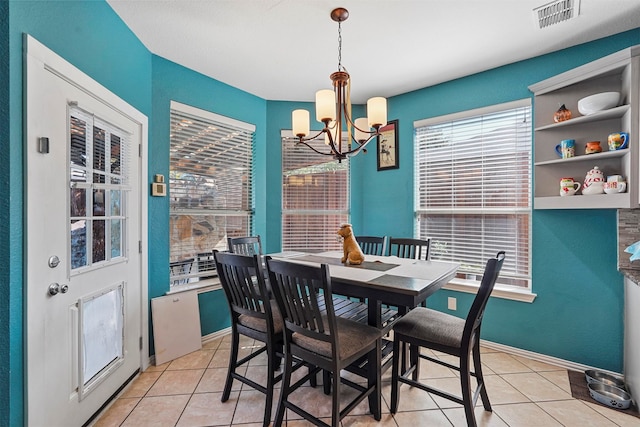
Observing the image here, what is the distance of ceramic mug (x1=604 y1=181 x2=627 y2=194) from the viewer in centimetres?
198

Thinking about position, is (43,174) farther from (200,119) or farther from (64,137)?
(200,119)

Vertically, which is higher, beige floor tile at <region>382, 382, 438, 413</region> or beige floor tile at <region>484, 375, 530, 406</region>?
beige floor tile at <region>382, 382, 438, 413</region>

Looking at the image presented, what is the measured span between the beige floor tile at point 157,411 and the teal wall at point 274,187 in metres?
0.65

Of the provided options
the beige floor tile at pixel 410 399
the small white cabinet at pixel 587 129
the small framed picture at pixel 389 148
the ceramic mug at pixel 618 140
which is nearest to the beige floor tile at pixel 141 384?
the beige floor tile at pixel 410 399

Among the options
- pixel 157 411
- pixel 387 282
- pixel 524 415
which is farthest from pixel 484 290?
pixel 157 411

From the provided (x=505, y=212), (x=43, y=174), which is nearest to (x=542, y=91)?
(x=505, y=212)

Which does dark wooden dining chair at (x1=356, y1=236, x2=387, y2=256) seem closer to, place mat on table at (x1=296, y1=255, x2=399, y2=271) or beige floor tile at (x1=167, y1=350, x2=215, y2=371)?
place mat on table at (x1=296, y1=255, x2=399, y2=271)

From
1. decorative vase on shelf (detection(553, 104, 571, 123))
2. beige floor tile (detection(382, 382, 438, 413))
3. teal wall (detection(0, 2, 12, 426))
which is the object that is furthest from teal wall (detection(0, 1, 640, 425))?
beige floor tile (detection(382, 382, 438, 413))

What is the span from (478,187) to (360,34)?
1.84 metres

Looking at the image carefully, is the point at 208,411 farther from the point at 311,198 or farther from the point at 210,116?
the point at 210,116

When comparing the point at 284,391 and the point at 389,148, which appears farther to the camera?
the point at 389,148

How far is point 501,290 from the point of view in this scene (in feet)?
8.65

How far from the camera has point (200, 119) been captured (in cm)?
285

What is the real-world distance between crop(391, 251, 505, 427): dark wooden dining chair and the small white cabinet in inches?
43.7
